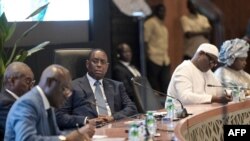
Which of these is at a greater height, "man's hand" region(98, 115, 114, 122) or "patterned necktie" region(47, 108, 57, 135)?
"patterned necktie" region(47, 108, 57, 135)

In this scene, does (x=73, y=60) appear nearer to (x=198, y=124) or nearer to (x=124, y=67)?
(x=198, y=124)

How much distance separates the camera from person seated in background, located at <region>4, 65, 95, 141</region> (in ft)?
8.62

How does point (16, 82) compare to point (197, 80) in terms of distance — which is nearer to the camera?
point (16, 82)

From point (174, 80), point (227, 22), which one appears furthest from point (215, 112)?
point (227, 22)

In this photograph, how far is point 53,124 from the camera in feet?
9.50

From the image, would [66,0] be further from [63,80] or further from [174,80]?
[63,80]

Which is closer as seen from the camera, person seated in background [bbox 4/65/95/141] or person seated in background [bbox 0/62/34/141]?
person seated in background [bbox 4/65/95/141]

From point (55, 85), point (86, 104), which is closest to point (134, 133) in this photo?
point (55, 85)

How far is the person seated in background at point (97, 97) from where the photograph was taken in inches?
161

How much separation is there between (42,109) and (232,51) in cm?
296

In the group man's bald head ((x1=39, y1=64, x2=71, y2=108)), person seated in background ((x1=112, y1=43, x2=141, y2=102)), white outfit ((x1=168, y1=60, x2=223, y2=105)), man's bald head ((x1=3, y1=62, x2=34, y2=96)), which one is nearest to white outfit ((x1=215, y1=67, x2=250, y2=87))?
white outfit ((x1=168, y1=60, x2=223, y2=105))

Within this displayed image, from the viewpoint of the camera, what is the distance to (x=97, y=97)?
13.9ft

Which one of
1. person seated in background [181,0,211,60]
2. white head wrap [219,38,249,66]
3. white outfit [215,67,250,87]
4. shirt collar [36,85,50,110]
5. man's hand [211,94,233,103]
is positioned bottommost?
man's hand [211,94,233,103]

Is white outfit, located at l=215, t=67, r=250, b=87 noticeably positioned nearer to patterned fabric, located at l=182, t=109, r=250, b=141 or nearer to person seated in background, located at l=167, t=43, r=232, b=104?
person seated in background, located at l=167, t=43, r=232, b=104
